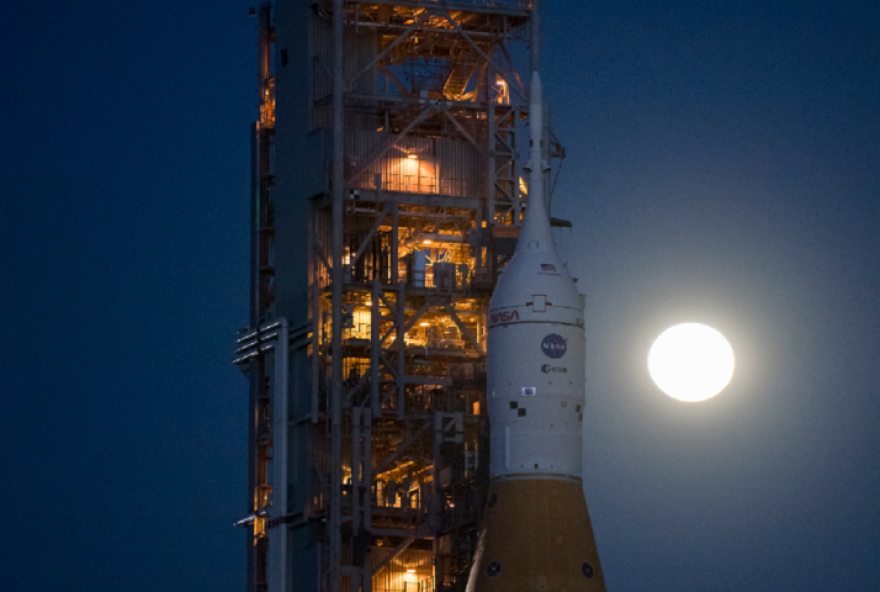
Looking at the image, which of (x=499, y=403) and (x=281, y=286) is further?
(x=281, y=286)

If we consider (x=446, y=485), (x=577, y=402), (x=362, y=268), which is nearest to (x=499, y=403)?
(x=577, y=402)

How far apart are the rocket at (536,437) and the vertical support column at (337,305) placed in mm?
10595

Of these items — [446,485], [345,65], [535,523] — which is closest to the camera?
[535,523]

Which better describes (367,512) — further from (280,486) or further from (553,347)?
(553,347)

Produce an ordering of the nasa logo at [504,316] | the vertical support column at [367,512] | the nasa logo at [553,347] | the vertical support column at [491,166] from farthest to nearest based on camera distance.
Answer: the vertical support column at [491,166], the vertical support column at [367,512], the nasa logo at [504,316], the nasa logo at [553,347]

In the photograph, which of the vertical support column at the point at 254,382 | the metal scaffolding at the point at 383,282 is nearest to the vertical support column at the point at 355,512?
the metal scaffolding at the point at 383,282

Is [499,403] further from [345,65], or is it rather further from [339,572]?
[345,65]

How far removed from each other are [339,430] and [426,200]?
1098 cm

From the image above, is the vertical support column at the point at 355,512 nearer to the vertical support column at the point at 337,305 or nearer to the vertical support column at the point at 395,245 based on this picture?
the vertical support column at the point at 337,305

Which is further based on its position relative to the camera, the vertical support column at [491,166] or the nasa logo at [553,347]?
the vertical support column at [491,166]

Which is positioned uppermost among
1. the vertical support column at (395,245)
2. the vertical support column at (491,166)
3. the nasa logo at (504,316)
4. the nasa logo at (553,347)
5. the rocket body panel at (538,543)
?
the vertical support column at (491,166)

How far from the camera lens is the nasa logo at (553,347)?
7769 cm

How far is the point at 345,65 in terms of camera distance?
310 feet

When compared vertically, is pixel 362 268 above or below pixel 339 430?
above
